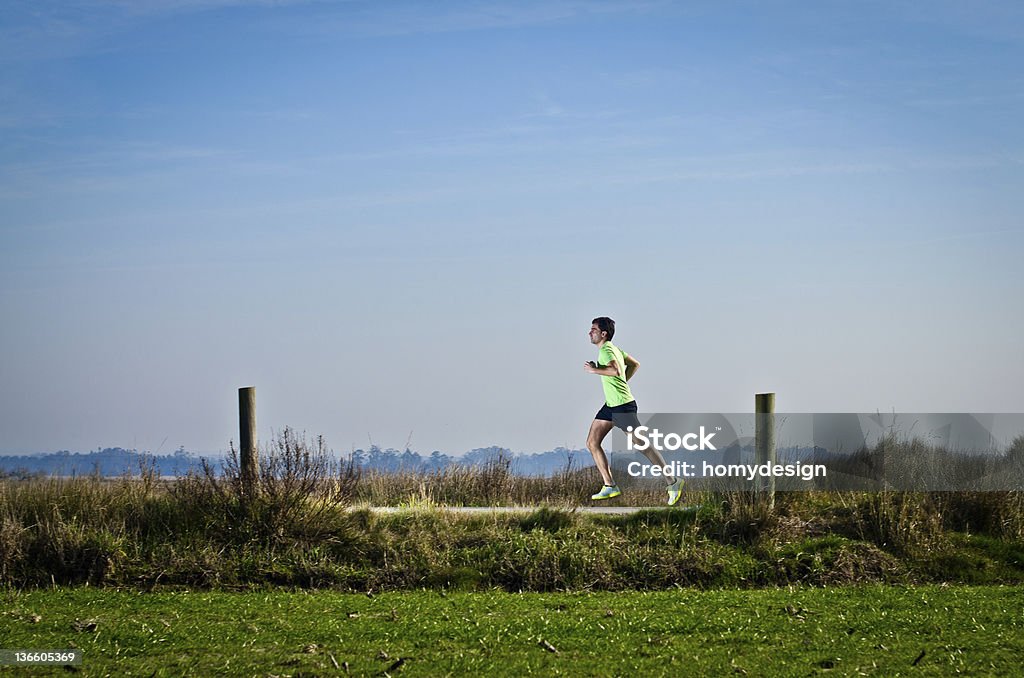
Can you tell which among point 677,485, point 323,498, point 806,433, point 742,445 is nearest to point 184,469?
point 323,498

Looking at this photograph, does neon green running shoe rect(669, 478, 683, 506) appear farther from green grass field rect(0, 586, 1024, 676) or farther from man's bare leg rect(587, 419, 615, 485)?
green grass field rect(0, 586, 1024, 676)

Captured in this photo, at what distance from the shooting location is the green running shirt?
15.4 meters

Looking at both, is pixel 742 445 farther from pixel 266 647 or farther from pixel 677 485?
pixel 266 647

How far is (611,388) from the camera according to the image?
15.5 metres

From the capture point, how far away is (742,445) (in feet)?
53.6

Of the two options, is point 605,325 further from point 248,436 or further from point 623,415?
point 248,436

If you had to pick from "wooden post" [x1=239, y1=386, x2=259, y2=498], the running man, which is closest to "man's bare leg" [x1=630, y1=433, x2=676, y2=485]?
the running man

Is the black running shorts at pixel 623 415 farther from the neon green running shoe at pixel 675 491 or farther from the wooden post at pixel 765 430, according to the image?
the wooden post at pixel 765 430

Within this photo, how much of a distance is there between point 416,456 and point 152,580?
676cm

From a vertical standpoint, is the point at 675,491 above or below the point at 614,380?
below

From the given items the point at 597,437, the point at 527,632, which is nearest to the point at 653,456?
the point at 597,437

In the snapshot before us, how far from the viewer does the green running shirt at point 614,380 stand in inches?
607

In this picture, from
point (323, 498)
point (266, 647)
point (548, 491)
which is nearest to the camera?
point (266, 647)

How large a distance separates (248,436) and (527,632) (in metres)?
6.85
